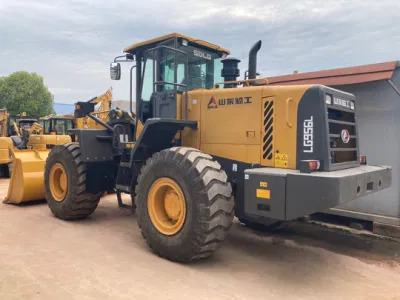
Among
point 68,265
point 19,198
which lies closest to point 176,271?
point 68,265

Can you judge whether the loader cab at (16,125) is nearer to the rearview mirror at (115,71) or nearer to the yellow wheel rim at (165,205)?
the rearview mirror at (115,71)

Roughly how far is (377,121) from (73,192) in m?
5.20

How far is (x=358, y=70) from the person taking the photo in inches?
246

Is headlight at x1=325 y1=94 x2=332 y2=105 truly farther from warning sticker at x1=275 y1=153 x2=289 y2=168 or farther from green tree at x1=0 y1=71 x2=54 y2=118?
green tree at x1=0 y1=71 x2=54 y2=118

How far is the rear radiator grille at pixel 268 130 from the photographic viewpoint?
4758mm

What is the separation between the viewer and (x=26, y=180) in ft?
25.6

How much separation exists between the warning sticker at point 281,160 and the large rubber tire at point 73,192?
11.4ft

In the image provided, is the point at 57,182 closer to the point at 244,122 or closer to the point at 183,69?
the point at 183,69

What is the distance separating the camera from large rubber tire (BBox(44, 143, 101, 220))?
21.4 feet

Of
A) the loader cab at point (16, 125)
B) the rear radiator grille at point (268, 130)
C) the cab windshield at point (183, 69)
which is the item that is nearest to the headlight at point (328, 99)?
the rear radiator grille at point (268, 130)

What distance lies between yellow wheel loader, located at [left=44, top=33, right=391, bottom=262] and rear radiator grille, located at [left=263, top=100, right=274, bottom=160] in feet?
0.04

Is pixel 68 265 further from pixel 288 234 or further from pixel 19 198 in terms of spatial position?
pixel 19 198

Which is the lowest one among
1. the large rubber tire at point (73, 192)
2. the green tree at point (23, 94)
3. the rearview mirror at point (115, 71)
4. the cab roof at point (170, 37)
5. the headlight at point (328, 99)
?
the large rubber tire at point (73, 192)

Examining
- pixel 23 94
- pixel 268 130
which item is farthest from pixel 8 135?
pixel 23 94
